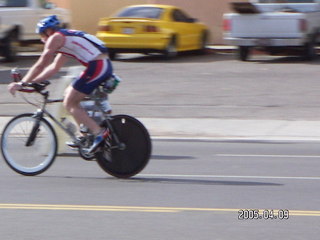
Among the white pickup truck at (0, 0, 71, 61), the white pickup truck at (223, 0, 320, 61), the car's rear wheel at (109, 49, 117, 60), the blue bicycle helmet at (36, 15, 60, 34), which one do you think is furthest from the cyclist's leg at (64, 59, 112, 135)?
the car's rear wheel at (109, 49, 117, 60)

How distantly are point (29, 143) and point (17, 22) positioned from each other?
13086mm

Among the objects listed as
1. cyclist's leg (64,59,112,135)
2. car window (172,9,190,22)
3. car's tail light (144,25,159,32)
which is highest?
cyclist's leg (64,59,112,135)

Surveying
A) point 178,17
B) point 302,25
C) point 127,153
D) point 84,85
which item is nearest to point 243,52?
point 178,17

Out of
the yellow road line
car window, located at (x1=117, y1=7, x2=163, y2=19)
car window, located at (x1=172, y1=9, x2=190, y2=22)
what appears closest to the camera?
the yellow road line

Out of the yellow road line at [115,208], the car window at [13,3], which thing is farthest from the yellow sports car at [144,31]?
the yellow road line at [115,208]

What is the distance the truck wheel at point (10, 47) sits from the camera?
69.4 ft

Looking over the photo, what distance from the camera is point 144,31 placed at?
70.7 ft

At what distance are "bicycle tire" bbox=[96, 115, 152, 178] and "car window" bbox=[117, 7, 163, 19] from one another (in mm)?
13260

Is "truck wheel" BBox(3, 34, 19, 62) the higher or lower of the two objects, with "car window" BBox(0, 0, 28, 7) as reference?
lower

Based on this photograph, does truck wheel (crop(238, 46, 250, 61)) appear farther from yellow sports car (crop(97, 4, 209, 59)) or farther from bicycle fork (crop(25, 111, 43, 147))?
bicycle fork (crop(25, 111, 43, 147))

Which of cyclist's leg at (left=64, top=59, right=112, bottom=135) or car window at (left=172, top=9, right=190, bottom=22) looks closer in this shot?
cyclist's leg at (left=64, top=59, right=112, bottom=135)

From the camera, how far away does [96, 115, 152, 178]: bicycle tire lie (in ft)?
29.1

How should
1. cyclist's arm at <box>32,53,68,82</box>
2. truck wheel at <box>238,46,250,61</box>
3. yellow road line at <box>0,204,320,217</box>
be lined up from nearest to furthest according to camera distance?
yellow road line at <box>0,204,320,217</box>, cyclist's arm at <box>32,53,68,82</box>, truck wheel at <box>238,46,250,61</box>

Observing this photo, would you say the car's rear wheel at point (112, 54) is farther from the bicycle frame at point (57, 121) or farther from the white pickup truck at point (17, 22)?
the bicycle frame at point (57, 121)
